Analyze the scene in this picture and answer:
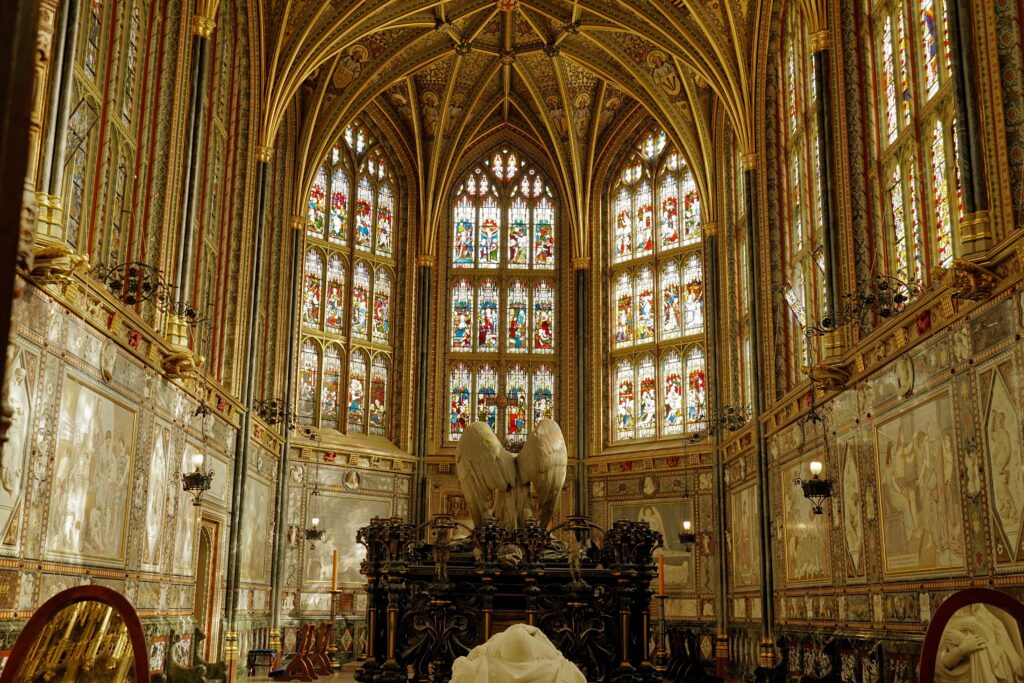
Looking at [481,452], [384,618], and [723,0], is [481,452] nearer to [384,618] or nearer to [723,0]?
[384,618]

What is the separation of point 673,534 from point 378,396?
9770mm

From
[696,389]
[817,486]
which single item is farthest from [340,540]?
[817,486]

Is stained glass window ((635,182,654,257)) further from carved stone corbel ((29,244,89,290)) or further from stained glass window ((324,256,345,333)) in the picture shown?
carved stone corbel ((29,244,89,290))

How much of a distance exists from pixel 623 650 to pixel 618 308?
17709 millimetres

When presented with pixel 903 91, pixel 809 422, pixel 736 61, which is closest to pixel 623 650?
pixel 809 422

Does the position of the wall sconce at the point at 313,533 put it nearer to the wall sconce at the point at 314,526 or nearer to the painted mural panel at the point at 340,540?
the wall sconce at the point at 314,526

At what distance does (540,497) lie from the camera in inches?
693

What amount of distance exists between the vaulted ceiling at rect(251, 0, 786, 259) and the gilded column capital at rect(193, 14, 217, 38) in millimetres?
5181

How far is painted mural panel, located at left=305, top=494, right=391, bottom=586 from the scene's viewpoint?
28062 millimetres

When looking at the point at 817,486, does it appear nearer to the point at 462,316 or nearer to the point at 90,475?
the point at 90,475

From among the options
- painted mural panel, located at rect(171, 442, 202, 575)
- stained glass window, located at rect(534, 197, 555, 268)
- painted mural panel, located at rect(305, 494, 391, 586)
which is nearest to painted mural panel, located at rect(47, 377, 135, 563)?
painted mural panel, located at rect(171, 442, 202, 575)

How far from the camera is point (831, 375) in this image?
57.4 feet

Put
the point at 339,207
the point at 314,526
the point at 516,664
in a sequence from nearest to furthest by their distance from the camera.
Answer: the point at 516,664 < the point at 314,526 < the point at 339,207

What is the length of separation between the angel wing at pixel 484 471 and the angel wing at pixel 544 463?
307 millimetres
